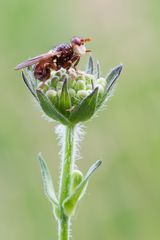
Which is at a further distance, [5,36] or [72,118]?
[5,36]

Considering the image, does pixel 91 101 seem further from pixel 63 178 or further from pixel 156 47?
pixel 156 47

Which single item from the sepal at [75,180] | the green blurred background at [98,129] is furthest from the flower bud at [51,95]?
the green blurred background at [98,129]

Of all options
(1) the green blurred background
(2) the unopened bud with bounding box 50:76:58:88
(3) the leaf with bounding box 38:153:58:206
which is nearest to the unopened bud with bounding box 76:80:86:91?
(2) the unopened bud with bounding box 50:76:58:88

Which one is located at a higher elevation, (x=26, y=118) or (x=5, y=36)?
(x=5, y=36)

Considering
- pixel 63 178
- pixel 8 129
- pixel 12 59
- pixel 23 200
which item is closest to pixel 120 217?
pixel 23 200

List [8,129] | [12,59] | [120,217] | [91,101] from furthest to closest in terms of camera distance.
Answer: [12,59], [8,129], [120,217], [91,101]

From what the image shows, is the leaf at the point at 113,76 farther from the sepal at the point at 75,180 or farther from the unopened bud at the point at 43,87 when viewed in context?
the sepal at the point at 75,180
